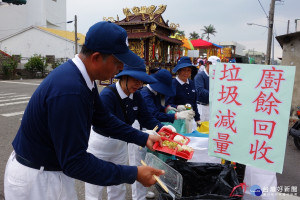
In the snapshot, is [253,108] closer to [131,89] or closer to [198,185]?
[198,185]

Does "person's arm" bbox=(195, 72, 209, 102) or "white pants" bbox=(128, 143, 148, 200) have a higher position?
"person's arm" bbox=(195, 72, 209, 102)

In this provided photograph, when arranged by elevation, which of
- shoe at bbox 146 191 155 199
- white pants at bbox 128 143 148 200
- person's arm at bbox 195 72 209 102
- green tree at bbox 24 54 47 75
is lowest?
shoe at bbox 146 191 155 199

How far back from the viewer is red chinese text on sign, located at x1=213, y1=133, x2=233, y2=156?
1.97 meters

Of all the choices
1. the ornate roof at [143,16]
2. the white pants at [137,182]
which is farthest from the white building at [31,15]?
the white pants at [137,182]

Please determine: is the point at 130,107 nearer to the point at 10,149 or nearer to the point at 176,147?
the point at 176,147

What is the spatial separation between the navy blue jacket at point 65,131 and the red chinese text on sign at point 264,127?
991mm

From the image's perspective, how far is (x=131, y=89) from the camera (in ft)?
8.05

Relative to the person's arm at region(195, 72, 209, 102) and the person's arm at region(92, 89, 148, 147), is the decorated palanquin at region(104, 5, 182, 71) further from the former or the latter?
the person's arm at region(92, 89, 148, 147)

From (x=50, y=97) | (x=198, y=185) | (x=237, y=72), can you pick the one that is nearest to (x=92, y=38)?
(x=50, y=97)

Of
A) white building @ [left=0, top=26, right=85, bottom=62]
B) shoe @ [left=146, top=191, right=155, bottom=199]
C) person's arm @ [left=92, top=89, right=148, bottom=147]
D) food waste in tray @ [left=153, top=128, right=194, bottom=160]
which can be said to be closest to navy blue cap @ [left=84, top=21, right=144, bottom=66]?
person's arm @ [left=92, top=89, right=148, bottom=147]

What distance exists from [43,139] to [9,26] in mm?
36495

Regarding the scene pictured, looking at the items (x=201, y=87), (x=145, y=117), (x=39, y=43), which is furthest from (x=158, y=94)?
(x=39, y=43)

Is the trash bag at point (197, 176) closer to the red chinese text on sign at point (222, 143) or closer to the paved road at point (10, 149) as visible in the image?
the red chinese text on sign at point (222, 143)

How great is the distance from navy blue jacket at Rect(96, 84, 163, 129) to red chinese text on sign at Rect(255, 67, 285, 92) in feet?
4.00
